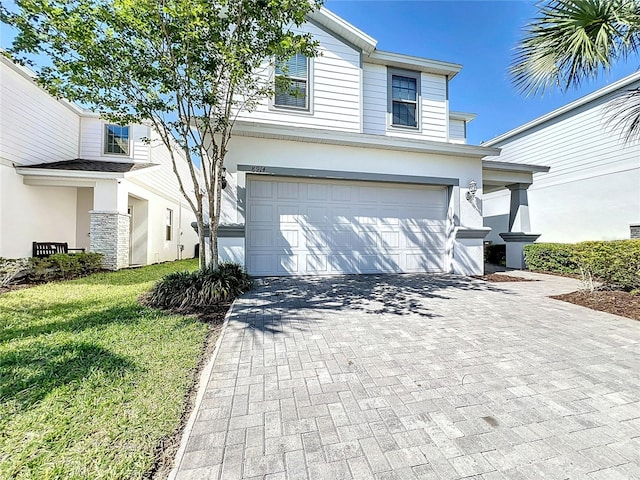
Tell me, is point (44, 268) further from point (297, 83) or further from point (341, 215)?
point (297, 83)

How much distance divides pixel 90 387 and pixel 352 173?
6.60m

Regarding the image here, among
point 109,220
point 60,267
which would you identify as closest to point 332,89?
point 109,220

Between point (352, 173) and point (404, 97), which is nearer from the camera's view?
point (352, 173)

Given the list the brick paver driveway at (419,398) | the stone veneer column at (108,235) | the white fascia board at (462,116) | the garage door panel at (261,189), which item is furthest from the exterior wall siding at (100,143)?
the white fascia board at (462,116)

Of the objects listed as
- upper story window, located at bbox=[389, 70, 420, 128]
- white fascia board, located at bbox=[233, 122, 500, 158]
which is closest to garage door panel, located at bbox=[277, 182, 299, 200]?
white fascia board, located at bbox=[233, 122, 500, 158]

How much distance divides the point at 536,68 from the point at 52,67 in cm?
860

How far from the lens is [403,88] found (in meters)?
9.02

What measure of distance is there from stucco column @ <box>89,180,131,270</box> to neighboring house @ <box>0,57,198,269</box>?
3cm

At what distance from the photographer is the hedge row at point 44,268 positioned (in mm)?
6734

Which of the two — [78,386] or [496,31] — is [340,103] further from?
[78,386]

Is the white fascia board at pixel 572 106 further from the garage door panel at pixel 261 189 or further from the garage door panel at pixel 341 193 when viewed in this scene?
the garage door panel at pixel 261 189

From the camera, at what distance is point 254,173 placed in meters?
6.95

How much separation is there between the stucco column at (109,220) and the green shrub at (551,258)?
543 inches

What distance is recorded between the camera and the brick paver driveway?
1.65m
